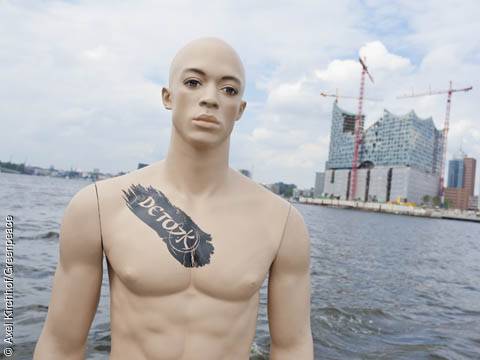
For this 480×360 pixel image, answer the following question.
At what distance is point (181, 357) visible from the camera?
1833 mm

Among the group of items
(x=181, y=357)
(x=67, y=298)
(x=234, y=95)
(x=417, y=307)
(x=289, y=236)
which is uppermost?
(x=234, y=95)

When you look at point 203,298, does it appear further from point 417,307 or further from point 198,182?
point 417,307

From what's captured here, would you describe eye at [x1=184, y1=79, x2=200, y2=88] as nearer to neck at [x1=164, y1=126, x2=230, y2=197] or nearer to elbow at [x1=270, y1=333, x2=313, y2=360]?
neck at [x1=164, y1=126, x2=230, y2=197]

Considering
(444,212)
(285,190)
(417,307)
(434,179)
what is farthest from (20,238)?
(285,190)

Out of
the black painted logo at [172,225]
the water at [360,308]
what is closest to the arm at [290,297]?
the black painted logo at [172,225]

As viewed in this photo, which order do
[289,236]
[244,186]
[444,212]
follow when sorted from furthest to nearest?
[444,212]
[244,186]
[289,236]

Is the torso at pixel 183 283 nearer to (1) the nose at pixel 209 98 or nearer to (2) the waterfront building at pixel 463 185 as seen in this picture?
(1) the nose at pixel 209 98

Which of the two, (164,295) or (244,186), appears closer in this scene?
(164,295)

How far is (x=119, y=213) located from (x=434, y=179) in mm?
126705

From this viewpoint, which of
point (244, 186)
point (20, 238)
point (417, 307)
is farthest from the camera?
point (20, 238)

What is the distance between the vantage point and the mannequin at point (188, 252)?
6.11ft

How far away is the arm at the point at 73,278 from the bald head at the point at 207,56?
712 millimetres

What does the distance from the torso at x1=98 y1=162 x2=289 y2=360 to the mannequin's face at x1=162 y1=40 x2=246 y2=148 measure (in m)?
0.36

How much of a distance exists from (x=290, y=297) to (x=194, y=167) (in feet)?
2.60
